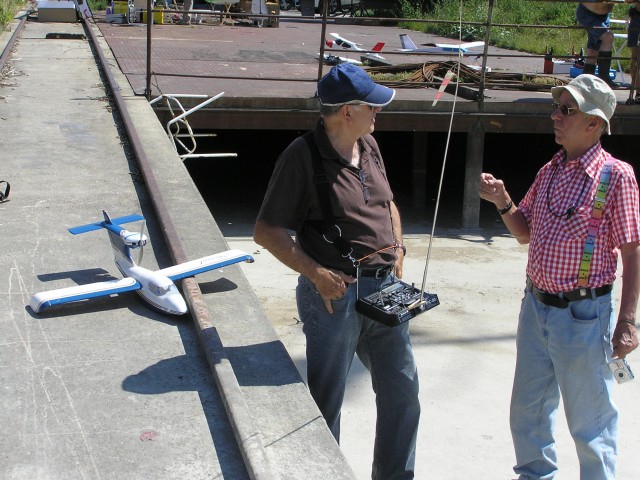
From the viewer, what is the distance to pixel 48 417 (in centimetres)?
331

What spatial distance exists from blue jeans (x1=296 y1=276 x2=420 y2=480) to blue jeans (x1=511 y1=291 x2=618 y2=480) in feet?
1.71

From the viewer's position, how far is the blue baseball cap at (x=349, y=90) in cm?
335

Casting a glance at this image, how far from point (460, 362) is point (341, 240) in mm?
4091

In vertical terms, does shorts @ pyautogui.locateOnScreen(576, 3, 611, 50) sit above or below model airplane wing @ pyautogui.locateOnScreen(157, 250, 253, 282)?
above

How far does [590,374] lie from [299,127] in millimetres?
7465

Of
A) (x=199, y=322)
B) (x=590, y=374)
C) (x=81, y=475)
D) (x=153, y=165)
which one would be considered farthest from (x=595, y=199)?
(x=153, y=165)

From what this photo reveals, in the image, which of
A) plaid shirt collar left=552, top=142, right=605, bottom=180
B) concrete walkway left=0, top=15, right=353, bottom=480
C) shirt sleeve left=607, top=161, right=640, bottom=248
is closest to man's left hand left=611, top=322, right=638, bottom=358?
shirt sleeve left=607, top=161, right=640, bottom=248

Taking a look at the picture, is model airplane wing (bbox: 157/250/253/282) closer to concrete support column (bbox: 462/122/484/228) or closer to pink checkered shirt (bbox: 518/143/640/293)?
pink checkered shirt (bbox: 518/143/640/293)

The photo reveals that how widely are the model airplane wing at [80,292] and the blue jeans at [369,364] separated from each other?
3.68 feet

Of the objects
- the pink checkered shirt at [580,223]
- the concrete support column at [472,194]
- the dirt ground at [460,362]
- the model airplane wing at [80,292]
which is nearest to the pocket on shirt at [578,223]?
the pink checkered shirt at [580,223]

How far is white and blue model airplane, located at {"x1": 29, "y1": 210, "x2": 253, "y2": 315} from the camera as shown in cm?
420

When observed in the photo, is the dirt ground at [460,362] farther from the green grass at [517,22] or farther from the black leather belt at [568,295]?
the green grass at [517,22]

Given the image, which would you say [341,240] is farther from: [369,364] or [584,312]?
[584,312]

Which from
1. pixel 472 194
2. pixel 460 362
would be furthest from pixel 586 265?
pixel 472 194
